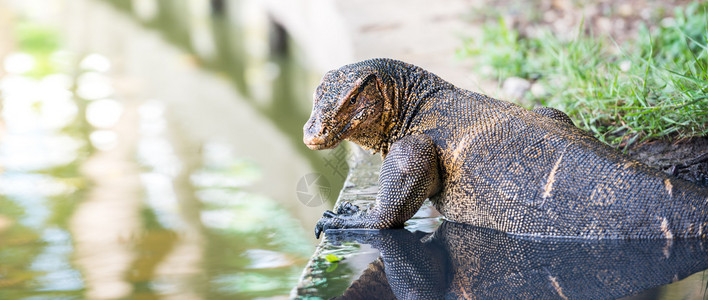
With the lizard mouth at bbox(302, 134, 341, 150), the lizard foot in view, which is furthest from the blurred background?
the lizard mouth at bbox(302, 134, 341, 150)

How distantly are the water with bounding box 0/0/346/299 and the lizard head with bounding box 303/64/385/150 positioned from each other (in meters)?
0.88

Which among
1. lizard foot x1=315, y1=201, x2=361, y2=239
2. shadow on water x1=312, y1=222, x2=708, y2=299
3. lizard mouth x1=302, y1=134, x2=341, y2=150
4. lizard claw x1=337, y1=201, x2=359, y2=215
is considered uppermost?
lizard mouth x1=302, y1=134, x2=341, y2=150

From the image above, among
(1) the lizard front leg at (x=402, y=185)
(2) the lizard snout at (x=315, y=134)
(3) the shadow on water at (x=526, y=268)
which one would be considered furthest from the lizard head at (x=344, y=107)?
(3) the shadow on water at (x=526, y=268)

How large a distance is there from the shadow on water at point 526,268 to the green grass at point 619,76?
1.26 metres

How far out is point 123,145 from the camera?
770 cm

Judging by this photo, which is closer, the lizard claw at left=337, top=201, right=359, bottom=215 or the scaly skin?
the scaly skin

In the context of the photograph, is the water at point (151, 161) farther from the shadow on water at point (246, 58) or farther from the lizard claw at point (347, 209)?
the lizard claw at point (347, 209)

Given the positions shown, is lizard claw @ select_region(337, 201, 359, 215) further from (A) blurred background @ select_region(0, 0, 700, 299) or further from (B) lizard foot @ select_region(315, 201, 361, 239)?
(A) blurred background @ select_region(0, 0, 700, 299)

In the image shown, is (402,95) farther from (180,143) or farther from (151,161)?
(180,143)

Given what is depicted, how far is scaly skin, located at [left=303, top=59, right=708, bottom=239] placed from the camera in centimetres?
337

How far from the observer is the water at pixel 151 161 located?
14.9ft

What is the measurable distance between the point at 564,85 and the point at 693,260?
269 cm

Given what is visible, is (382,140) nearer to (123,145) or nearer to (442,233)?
(442,233)

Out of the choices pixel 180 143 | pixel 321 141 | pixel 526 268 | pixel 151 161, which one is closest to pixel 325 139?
pixel 321 141
